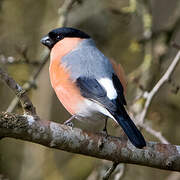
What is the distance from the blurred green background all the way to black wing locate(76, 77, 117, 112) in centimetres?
110

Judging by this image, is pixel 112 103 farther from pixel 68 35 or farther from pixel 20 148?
pixel 20 148

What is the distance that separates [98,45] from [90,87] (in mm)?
1883

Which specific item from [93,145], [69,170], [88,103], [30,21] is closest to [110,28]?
[30,21]

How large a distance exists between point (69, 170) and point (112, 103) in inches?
78.4

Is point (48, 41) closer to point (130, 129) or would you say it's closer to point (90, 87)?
point (90, 87)

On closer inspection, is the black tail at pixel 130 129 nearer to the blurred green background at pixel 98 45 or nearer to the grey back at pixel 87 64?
the grey back at pixel 87 64

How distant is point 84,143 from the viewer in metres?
2.21

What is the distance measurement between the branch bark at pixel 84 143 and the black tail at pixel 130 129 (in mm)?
50

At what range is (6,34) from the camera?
185 inches

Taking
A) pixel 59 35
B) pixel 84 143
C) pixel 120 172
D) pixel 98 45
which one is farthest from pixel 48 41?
pixel 84 143

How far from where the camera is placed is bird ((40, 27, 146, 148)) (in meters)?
2.60

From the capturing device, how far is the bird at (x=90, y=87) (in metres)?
2.60

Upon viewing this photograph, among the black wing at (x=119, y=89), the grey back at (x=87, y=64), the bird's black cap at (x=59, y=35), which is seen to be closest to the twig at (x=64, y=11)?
the bird's black cap at (x=59, y=35)

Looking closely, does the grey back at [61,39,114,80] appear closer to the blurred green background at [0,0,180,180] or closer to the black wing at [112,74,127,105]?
the black wing at [112,74,127,105]
